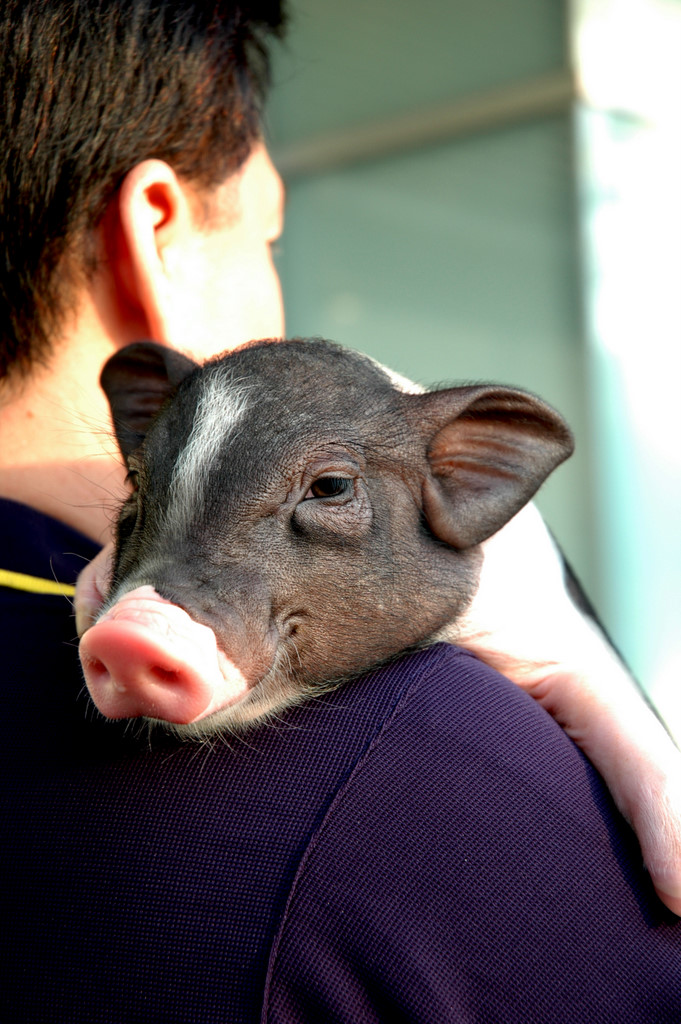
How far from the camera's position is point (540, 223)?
452cm

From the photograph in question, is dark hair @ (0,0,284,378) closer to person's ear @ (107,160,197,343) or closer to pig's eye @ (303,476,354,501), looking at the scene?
person's ear @ (107,160,197,343)

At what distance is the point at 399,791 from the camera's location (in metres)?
0.90

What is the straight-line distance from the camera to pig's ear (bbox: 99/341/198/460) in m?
1.30

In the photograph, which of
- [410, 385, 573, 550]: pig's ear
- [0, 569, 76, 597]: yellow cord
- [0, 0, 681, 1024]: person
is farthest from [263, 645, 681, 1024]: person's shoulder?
[0, 569, 76, 597]: yellow cord

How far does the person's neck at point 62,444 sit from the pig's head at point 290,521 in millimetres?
A: 68

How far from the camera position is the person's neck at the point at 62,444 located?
1.30 metres

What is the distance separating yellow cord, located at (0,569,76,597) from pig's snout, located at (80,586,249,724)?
23 cm

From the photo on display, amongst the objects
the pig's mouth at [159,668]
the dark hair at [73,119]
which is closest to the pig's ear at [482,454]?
the pig's mouth at [159,668]

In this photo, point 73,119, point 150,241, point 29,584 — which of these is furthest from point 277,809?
point 73,119

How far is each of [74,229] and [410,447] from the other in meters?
0.49

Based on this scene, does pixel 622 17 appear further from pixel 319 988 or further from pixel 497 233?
pixel 319 988

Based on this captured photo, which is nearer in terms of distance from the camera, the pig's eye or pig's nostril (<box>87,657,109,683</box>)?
pig's nostril (<box>87,657,109,683</box>)

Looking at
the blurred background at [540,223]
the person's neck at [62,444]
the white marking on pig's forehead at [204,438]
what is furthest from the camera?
the blurred background at [540,223]

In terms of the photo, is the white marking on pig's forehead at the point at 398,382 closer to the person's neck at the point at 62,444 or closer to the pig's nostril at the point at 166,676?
the person's neck at the point at 62,444
